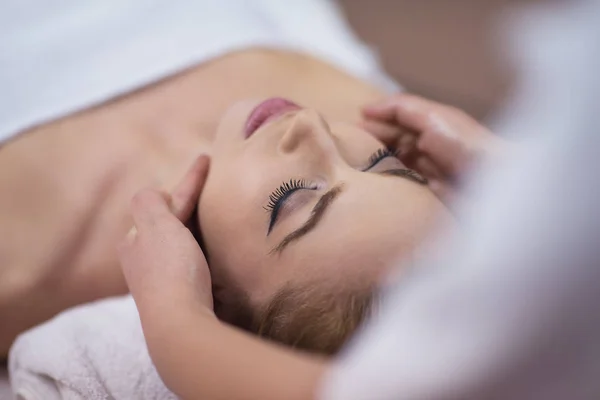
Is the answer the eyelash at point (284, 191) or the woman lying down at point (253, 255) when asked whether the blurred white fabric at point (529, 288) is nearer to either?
the woman lying down at point (253, 255)

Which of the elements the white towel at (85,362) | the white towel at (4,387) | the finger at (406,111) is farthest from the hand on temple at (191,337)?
the finger at (406,111)

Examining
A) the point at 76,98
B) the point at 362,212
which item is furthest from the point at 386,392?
the point at 76,98

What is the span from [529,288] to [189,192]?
0.44 metres

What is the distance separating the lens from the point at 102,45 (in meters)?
1.06

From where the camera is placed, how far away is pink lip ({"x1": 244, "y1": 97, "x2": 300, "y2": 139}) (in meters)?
0.79

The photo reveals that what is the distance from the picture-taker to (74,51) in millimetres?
1039

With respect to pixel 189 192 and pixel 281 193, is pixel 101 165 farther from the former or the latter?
pixel 281 193

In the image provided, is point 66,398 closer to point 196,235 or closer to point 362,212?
point 196,235

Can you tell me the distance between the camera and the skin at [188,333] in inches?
19.3

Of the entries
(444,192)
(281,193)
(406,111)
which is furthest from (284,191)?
(406,111)

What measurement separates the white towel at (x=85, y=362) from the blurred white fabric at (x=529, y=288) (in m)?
0.33

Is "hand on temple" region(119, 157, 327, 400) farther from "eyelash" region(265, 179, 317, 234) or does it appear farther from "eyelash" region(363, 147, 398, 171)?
"eyelash" region(363, 147, 398, 171)

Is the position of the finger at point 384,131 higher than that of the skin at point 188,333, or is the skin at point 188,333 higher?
the finger at point 384,131

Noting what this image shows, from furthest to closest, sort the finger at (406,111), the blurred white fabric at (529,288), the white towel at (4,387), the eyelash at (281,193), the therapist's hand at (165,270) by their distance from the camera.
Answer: the finger at (406,111)
the white towel at (4,387)
the eyelash at (281,193)
the therapist's hand at (165,270)
the blurred white fabric at (529,288)
